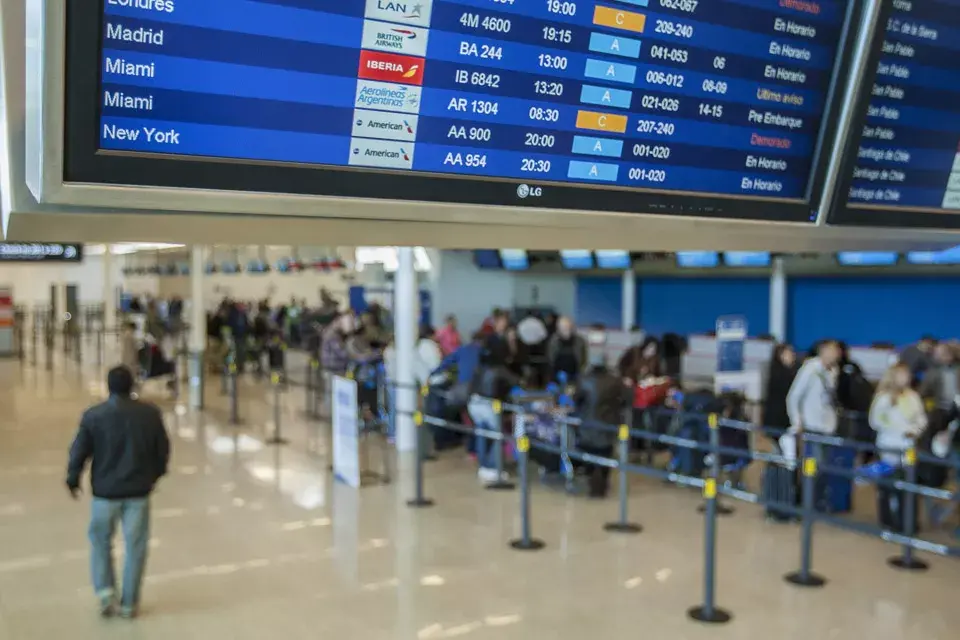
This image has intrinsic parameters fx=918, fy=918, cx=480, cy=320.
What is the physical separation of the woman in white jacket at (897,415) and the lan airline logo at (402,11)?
7.35 m

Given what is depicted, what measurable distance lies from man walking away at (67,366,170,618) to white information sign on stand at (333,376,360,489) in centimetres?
363

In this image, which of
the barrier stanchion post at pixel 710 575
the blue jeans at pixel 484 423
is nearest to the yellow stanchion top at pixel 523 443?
the barrier stanchion post at pixel 710 575

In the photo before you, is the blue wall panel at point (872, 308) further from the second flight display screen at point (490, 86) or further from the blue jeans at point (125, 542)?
the second flight display screen at point (490, 86)

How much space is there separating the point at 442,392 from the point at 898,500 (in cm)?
571

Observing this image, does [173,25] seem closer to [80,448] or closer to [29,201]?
[29,201]

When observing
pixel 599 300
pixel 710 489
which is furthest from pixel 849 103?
pixel 599 300

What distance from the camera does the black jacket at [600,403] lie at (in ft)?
31.3

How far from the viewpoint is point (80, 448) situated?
573 cm

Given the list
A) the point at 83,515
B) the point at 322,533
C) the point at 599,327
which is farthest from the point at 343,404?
the point at 599,327

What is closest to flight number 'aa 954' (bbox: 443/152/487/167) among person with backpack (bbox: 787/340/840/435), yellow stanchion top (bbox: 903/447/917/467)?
yellow stanchion top (bbox: 903/447/917/467)

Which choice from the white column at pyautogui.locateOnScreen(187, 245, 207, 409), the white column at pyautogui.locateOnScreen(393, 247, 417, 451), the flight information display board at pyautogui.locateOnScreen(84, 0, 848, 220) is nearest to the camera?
the flight information display board at pyautogui.locateOnScreen(84, 0, 848, 220)

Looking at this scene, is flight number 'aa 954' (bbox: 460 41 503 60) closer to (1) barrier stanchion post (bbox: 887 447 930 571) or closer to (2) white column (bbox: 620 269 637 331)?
(1) barrier stanchion post (bbox: 887 447 930 571)

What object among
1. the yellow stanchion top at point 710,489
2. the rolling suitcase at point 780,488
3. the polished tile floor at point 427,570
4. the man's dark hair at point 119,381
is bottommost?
the polished tile floor at point 427,570

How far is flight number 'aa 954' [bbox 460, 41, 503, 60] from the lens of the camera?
2.03 m
